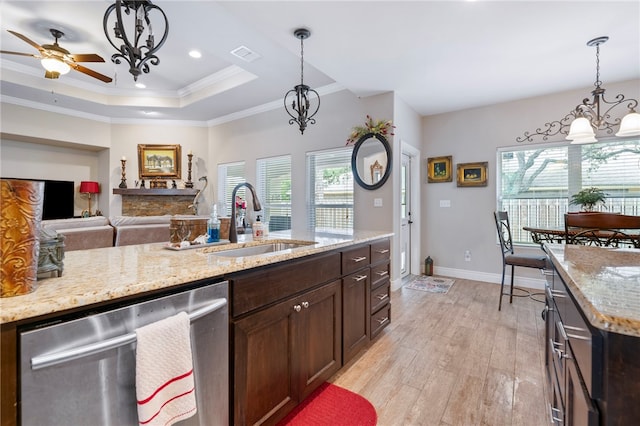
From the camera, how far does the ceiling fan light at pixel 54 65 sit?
10.3 ft

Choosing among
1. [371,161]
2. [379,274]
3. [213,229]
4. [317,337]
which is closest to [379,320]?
[379,274]

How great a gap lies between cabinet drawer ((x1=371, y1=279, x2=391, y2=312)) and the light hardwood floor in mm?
329

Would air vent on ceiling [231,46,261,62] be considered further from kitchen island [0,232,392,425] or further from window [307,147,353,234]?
kitchen island [0,232,392,425]

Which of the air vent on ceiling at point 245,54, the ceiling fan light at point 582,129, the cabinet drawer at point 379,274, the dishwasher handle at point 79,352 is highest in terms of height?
the air vent on ceiling at point 245,54

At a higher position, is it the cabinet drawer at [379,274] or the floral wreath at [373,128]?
the floral wreath at [373,128]

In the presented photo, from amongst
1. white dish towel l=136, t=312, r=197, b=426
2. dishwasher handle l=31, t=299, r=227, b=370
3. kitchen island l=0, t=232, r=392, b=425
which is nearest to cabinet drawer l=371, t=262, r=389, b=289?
kitchen island l=0, t=232, r=392, b=425

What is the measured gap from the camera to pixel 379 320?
2.46m

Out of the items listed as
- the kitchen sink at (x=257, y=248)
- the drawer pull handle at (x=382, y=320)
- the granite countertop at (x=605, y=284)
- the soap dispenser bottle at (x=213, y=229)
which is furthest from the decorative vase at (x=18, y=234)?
the drawer pull handle at (x=382, y=320)

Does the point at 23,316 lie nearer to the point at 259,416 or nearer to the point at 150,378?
the point at 150,378

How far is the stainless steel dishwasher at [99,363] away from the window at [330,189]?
3.19m

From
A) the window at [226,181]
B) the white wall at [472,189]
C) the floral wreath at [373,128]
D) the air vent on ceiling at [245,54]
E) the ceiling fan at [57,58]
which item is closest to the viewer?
the ceiling fan at [57,58]

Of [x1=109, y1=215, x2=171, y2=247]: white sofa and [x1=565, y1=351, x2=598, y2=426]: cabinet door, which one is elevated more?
[x1=109, y1=215, x2=171, y2=247]: white sofa

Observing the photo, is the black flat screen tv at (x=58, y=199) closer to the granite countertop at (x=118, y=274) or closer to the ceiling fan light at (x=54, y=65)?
the ceiling fan light at (x=54, y=65)

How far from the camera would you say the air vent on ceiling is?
127 inches
